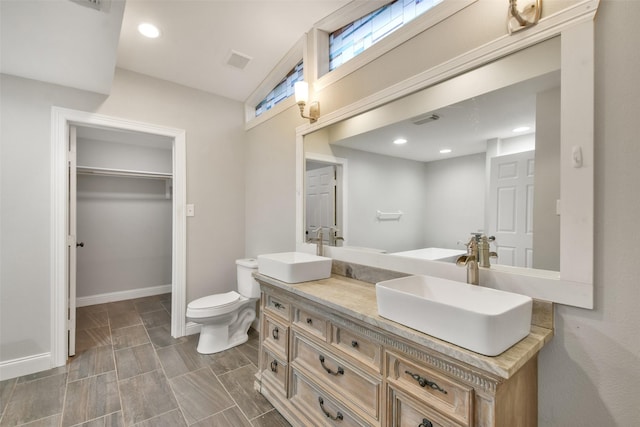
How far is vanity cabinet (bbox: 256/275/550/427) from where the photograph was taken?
89cm

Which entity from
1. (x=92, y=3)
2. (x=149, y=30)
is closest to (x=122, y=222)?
(x=149, y=30)

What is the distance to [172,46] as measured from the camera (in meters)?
2.33

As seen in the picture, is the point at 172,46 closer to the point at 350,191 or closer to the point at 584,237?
the point at 350,191

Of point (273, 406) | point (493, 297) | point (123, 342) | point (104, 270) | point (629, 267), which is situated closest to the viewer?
point (629, 267)

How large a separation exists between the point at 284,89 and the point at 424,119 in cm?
169

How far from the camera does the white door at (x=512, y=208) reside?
1156 millimetres

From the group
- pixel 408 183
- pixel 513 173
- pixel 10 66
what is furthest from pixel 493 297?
pixel 10 66

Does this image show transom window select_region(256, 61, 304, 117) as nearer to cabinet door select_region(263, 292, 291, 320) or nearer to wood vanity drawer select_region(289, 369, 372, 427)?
cabinet door select_region(263, 292, 291, 320)

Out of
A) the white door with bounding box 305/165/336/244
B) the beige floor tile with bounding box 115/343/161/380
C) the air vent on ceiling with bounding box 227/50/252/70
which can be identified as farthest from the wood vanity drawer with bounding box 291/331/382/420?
the air vent on ceiling with bounding box 227/50/252/70

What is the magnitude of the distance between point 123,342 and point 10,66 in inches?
96.0

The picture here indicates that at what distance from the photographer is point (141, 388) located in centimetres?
203

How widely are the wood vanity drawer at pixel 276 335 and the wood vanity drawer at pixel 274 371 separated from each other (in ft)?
0.17

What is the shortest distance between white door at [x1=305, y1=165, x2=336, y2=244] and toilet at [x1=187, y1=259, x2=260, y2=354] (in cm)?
89

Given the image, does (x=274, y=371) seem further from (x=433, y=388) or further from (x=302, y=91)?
(x=302, y=91)
